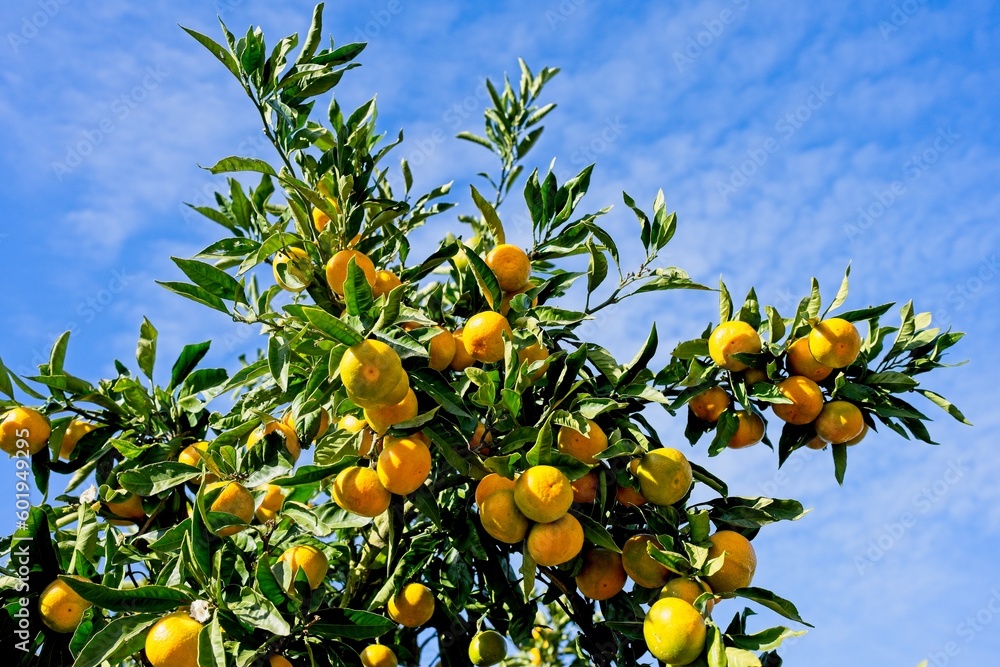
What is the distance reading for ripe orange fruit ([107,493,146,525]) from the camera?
2922 mm

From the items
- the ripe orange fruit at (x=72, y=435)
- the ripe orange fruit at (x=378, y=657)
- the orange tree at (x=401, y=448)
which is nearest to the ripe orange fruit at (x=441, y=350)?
the orange tree at (x=401, y=448)

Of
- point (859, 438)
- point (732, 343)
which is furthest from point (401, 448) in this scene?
point (859, 438)

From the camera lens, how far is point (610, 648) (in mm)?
2648

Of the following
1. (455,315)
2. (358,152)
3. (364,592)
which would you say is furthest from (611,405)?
(358,152)

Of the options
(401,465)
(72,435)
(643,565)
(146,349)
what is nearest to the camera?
(401,465)

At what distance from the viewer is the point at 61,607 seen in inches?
97.3

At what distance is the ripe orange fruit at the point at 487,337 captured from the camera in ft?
8.04

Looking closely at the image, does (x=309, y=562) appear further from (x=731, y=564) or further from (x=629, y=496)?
(x=731, y=564)

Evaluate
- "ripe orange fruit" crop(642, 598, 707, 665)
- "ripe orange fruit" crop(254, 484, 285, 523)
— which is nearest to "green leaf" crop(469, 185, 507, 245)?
"ripe orange fruit" crop(254, 484, 285, 523)

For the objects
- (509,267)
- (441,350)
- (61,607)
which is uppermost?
(509,267)

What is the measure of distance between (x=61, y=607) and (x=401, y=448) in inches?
44.9

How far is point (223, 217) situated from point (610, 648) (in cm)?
242

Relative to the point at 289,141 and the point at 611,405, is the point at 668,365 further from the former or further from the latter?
the point at 289,141

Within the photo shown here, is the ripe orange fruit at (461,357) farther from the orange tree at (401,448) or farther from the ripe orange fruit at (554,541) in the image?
the ripe orange fruit at (554,541)
